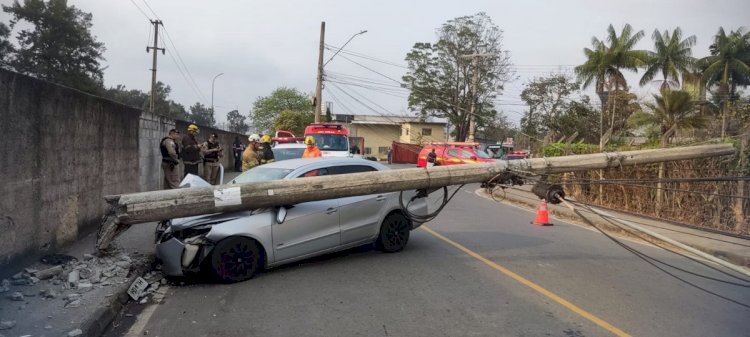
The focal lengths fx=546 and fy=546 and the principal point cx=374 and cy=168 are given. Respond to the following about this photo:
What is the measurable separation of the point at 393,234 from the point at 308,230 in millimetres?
1669

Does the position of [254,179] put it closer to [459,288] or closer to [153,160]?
[459,288]

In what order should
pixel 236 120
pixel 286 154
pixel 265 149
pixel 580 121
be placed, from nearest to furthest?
pixel 265 149, pixel 286 154, pixel 580 121, pixel 236 120

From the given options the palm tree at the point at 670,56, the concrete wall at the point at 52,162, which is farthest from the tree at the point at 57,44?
the palm tree at the point at 670,56

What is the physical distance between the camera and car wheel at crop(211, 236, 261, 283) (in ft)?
21.4

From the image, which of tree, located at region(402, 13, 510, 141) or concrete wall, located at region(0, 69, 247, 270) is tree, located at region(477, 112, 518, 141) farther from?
concrete wall, located at region(0, 69, 247, 270)

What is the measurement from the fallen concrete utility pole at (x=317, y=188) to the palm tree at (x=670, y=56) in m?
41.7

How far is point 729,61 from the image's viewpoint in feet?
146

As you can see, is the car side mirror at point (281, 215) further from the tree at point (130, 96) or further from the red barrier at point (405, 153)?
the tree at point (130, 96)

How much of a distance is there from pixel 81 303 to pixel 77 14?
52.4 m

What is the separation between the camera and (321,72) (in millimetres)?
33750

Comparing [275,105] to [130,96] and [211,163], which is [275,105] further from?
[211,163]

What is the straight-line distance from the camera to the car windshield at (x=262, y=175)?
25.0 feet

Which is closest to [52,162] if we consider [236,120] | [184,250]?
[184,250]

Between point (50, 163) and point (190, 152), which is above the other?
point (190, 152)
